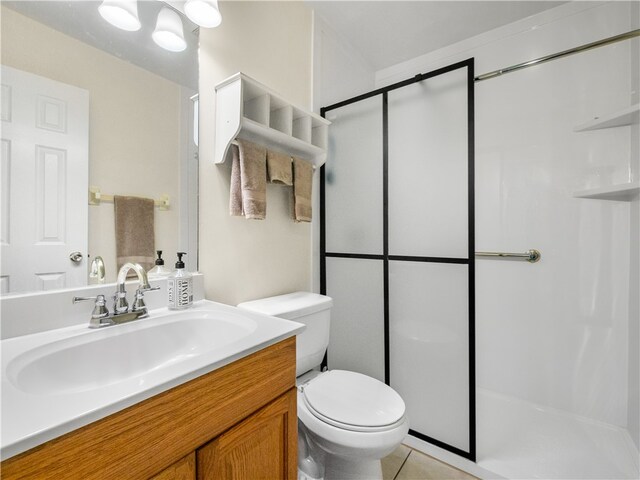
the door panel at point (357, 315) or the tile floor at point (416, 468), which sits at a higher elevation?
the door panel at point (357, 315)

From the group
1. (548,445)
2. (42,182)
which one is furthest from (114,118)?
(548,445)

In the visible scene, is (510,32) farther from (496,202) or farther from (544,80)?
(496,202)

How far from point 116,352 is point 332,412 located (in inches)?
29.7

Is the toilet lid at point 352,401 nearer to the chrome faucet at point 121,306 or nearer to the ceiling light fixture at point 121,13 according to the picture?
the chrome faucet at point 121,306

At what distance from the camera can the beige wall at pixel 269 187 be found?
1.24 m

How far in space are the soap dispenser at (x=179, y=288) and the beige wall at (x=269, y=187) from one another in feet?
0.50

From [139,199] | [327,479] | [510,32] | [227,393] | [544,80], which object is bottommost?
[327,479]

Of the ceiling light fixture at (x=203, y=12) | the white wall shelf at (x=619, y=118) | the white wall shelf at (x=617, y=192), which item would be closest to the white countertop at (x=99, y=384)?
the ceiling light fixture at (x=203, y=12)

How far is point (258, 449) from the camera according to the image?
2.53 ft

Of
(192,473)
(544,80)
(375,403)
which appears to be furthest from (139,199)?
(544,80)

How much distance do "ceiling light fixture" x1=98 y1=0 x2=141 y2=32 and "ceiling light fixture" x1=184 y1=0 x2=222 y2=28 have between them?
0.18 metres

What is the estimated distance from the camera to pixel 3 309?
0.76 meters

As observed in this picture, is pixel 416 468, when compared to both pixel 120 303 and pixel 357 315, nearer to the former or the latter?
pixel 357 315

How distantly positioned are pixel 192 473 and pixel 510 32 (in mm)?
2649
